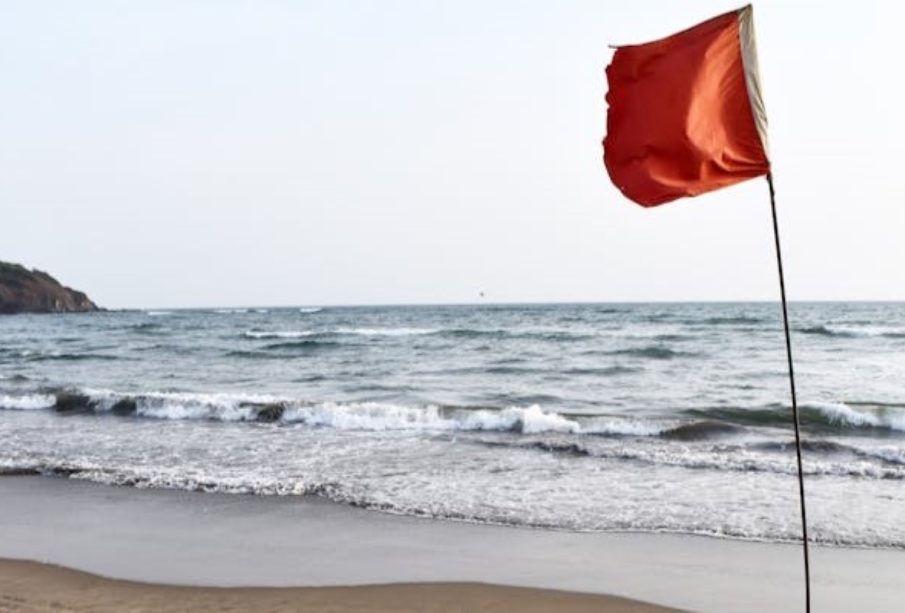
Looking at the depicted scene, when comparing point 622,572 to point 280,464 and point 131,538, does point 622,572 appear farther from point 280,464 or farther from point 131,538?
point 280,464

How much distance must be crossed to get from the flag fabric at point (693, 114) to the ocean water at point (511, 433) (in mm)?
4521

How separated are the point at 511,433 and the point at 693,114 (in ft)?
35.2

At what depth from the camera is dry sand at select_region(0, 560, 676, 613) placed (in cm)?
581

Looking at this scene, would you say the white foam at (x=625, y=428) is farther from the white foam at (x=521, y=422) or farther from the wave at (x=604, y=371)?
the wave at (x=604, y=371)

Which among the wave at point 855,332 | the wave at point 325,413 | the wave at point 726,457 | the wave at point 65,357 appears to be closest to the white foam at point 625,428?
the wave at point 325,413

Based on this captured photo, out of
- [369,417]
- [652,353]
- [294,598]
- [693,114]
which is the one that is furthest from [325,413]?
[652,353]

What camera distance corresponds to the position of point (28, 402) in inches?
723

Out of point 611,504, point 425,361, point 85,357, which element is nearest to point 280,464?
point 611,504

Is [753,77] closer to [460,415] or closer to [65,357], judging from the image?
[460,415]

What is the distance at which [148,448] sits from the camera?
12.8 meters

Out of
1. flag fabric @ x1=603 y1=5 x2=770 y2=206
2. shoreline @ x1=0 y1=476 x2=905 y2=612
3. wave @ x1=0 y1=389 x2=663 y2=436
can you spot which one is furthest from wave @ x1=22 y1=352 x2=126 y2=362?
flag fabric @ x1=603 y1=5 x2=770 y2=206

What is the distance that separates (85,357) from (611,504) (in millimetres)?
28398

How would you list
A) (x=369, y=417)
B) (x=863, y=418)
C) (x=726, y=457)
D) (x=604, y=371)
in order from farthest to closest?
(x=604, y=371)
(x=369, y=417)
(x=863, y=418)
(x=726, y=457)

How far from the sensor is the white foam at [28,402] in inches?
717
